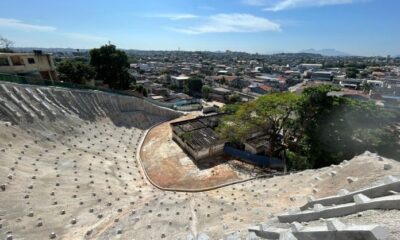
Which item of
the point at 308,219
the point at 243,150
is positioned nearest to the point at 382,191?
the point at 308,219

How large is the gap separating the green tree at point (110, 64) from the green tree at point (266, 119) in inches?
831

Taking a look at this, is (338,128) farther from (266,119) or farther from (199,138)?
(199,138)

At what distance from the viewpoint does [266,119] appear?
2138cm

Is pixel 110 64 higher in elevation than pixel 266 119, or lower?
higher

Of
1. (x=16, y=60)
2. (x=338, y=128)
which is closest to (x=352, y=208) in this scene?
(x=338, y=128)

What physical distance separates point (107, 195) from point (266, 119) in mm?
15046

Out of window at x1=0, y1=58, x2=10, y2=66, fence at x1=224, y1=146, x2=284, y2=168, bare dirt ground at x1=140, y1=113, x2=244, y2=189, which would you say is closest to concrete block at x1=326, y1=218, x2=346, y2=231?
bare dirt ground at x1=140, y1=113, x2=244, y2=189

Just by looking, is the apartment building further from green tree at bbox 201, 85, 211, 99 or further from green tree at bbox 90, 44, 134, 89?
green tree at bbox 201, 85, 211, 99

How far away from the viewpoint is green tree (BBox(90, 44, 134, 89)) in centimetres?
3391

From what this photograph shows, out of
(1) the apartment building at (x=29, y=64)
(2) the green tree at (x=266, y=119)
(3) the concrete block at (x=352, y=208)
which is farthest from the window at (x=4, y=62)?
(3) the concrete block at (x=352, y=208)

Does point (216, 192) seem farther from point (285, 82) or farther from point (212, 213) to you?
point (285, 82)

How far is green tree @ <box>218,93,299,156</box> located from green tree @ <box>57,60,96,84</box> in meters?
22.4

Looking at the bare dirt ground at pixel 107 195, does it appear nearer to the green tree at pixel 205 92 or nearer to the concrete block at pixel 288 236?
the concrete block at pixel 288 236

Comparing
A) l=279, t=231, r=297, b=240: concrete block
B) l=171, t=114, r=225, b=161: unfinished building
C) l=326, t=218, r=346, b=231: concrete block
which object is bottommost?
l=171, t=114, r=225, b=161: unfinished building
